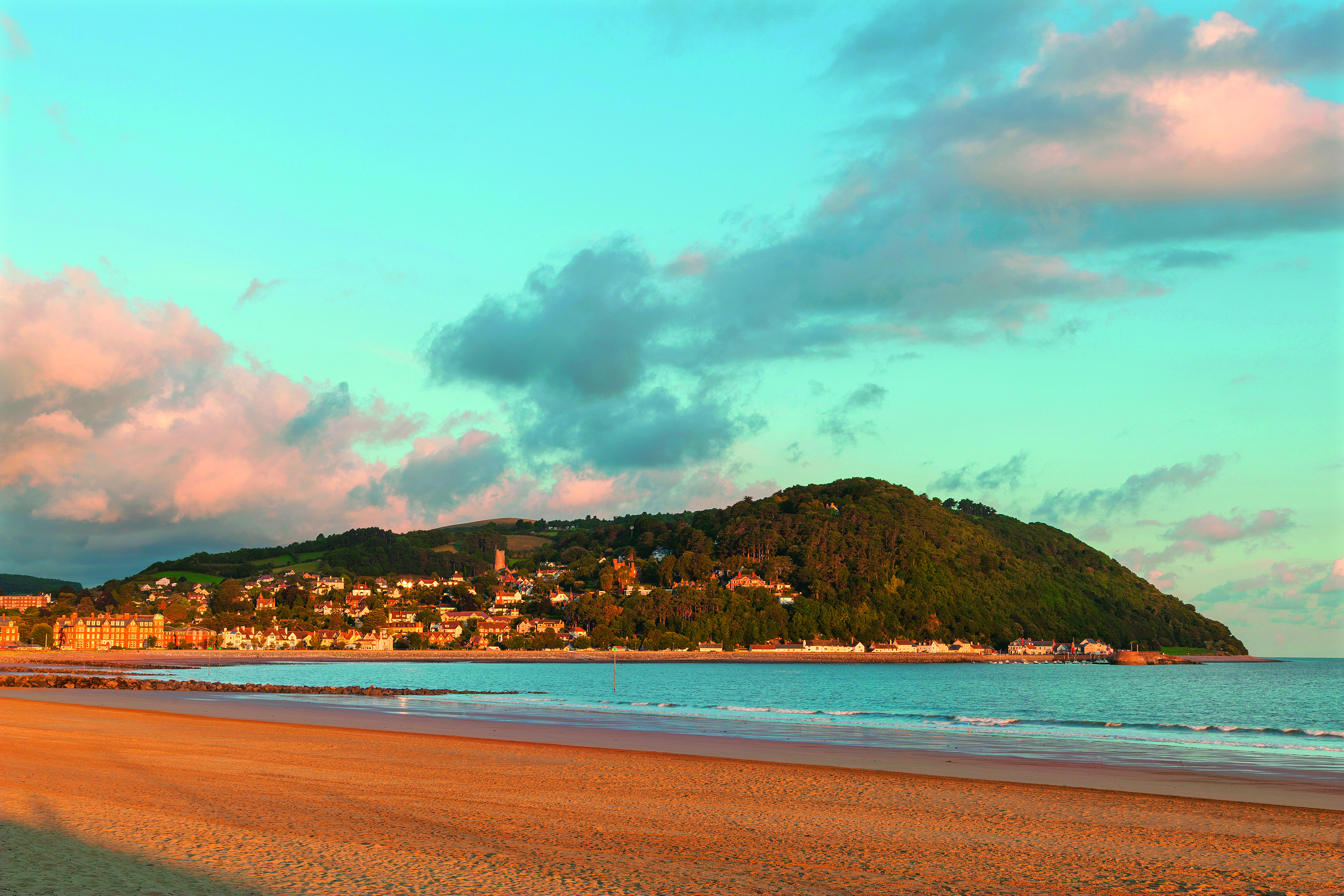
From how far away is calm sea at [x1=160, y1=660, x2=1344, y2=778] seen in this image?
2788 centimetres

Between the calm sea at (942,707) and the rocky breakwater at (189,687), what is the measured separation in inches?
171

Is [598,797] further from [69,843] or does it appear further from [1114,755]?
[1114,755]

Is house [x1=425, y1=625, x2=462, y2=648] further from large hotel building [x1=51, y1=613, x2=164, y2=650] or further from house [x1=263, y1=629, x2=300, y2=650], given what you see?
large hotel building [x1=51, y1=613, x2=164, y2=650]

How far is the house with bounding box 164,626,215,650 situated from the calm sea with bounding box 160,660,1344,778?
67.6m

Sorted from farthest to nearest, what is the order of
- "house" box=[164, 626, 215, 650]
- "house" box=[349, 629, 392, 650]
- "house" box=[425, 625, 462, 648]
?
"house" box=[349, 629, 392, 650] < "house" box=[425, 625, 462, 648] < "house" box=[164, 626, 215, 650]

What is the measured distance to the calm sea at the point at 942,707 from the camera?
27.9m

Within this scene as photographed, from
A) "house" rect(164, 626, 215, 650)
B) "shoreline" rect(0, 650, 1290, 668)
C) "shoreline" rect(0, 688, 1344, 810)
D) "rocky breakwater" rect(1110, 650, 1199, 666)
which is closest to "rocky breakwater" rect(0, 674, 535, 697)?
"shoreline" rect(0, 688, 1344, 810)

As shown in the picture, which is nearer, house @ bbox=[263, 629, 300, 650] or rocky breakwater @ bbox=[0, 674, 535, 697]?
rocky breakwater @ bbox=[0, 674, 535, 697]

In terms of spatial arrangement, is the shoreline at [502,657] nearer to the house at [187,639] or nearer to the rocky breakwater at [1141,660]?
the rocky breakwater at [1141,660]

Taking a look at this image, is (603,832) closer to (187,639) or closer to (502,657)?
(502,657)

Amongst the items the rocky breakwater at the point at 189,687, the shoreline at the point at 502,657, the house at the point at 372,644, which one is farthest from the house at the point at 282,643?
the rocky breakwater at the point at 189,687

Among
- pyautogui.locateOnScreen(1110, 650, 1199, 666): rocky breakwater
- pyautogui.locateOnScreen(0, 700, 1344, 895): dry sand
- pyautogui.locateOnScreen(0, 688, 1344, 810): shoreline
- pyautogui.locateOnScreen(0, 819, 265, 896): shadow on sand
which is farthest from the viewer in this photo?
pyautogui.locateOnScreen(1110, 650, 1199, 666): rocky breakwater

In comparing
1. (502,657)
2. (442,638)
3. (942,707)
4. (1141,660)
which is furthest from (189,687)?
(1141,660)

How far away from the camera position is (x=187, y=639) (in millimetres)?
190125
